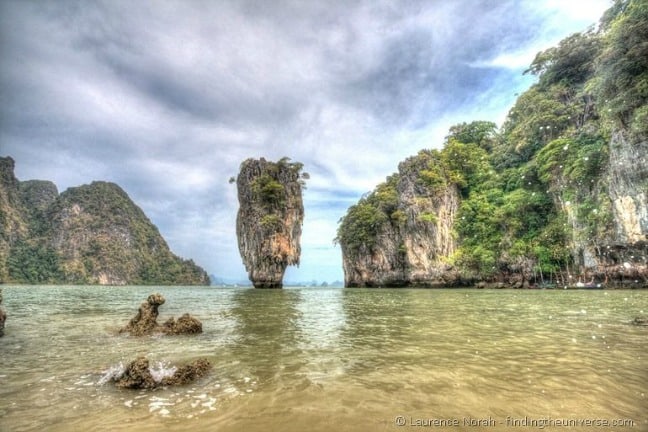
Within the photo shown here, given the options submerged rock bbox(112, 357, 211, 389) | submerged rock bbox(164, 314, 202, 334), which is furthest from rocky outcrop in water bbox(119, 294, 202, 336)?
submerged rock bbox(112, 357, 211, 389)

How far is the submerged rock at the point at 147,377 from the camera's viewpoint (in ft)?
→ 13.4

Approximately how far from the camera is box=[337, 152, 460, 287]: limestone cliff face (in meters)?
42.5

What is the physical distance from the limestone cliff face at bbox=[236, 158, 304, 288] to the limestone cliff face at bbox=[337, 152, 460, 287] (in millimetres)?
10478

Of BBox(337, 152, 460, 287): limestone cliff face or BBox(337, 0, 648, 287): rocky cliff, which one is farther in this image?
BBox(337, 152, 460, 287): limestone cliff face

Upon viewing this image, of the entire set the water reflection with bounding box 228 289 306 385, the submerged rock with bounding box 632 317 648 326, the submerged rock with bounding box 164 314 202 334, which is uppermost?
the submerged rock with bounding box 164 314 202 334

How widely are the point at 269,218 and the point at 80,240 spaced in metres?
84.4

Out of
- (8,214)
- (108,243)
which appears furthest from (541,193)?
(8,214)

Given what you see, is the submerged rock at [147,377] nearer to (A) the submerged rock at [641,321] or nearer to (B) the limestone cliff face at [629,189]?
(A) the submerged rock at [641,321]

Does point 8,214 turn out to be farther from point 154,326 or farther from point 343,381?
point 343,381

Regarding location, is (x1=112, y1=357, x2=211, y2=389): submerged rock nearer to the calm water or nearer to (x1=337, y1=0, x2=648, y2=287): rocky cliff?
the calm water

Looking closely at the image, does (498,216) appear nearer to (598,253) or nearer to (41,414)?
(598,253)

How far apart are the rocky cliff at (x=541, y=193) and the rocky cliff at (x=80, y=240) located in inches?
3018

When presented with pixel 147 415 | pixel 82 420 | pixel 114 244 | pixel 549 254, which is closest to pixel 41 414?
pixel 82 420

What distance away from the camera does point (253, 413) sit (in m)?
3.20
